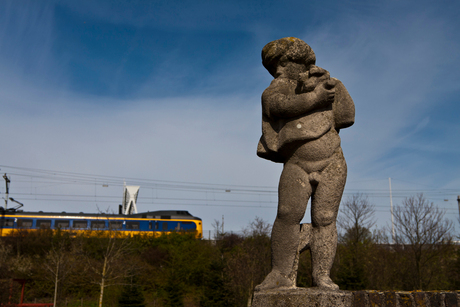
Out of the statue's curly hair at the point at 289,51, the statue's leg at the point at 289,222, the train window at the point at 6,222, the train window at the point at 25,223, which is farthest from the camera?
the train window at the point at 25,223

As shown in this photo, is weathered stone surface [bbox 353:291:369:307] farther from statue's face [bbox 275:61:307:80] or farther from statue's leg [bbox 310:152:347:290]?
statue's face [bbox 275:61:307:80]

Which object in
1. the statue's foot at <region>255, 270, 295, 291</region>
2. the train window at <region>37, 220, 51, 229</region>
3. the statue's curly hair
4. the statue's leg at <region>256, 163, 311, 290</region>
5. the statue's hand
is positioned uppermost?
the statue's curly hair

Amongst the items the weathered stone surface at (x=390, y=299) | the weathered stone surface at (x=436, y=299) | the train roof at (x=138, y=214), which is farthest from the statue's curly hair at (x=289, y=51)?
the train roof at (x=138, y=214)

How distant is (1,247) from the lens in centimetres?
3297

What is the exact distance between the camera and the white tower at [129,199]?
155 ft

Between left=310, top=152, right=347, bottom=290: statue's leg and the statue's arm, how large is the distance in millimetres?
680

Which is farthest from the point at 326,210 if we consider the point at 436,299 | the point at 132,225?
the point at 132,225

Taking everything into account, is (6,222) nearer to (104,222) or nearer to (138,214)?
(104,222)

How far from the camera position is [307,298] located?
4.02 meters

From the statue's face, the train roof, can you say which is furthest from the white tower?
the statue's face

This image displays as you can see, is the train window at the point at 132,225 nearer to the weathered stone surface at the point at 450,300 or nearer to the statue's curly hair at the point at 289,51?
the statue's curly hair at the point at 289,51

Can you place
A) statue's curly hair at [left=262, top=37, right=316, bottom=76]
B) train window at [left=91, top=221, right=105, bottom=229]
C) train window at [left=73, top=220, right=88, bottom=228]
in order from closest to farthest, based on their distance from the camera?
statue's curly hair at [left=262, top=37, right=316, bottom=76], train window at [left=91, top=221, right=105, bottom=229], train window at [left=73, top=220, right=88, bottom=228]

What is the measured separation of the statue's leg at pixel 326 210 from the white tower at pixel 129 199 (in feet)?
144

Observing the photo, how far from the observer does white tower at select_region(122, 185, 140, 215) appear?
47125mm
